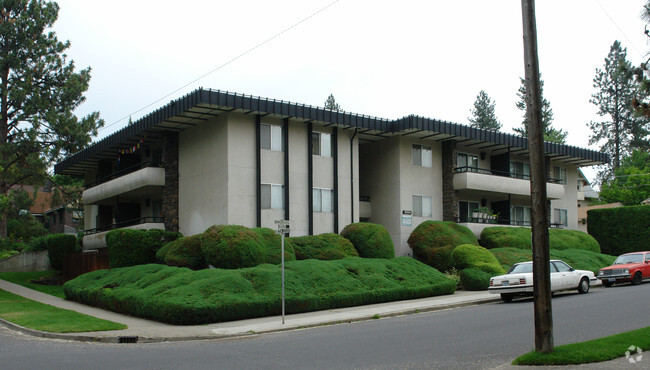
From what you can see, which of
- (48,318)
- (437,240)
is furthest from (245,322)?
(437,240)

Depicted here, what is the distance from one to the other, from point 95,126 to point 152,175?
16.8m

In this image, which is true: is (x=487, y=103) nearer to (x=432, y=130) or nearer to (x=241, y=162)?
(x=432, y=130)

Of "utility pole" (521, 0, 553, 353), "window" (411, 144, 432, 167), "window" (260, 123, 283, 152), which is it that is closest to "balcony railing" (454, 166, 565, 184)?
"window" (411, 144, 432, 167)

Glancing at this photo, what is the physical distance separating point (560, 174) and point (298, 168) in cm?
2356

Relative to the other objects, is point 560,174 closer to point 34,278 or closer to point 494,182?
point 494,182

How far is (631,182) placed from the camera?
69375 mm

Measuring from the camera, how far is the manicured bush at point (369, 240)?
92.9 feet

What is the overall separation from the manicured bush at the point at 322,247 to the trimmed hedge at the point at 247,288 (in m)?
1.63

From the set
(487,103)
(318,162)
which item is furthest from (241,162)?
(487,103)

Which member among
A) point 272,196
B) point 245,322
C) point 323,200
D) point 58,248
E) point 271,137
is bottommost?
point 245,322

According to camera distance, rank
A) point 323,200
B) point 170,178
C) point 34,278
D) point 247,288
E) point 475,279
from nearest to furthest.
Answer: point 247,288 → point 475,279 → point 323,200 → point 170,178 → point 34,278

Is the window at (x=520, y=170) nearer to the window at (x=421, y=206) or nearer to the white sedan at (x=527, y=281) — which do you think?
the window at (x=421, y=206)

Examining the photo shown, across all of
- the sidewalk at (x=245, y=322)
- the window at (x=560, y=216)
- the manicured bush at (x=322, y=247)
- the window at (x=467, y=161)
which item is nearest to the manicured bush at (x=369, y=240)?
the manicured bush at (x=322, y=247)

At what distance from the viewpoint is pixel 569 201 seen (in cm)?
4525
